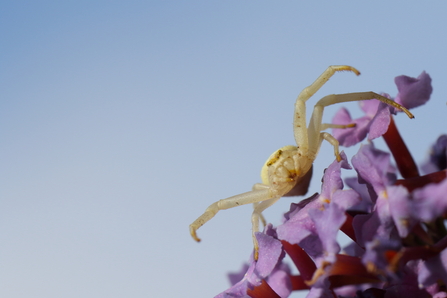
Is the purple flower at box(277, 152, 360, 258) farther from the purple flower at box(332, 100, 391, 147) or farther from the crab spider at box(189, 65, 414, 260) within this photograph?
the crab spider at box(189, 65, 414, 260)

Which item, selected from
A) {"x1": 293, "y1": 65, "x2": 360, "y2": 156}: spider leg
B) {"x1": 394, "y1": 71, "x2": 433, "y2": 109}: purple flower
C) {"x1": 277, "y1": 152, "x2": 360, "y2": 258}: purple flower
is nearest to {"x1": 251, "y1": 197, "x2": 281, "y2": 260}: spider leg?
{"x1": 293, "y1": 65, "x2": 360, "y2": 156}: spider leg

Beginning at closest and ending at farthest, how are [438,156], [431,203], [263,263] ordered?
[431,203] → [263,263] → [438,156]

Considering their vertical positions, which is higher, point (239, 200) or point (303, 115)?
point (303, 115)

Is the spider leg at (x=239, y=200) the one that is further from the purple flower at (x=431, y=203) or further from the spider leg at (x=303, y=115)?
the purple flower at (x=431, y=203)

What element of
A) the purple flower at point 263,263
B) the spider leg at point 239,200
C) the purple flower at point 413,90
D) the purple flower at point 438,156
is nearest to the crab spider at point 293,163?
the spider leg at point 239,200

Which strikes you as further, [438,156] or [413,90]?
[413,90]

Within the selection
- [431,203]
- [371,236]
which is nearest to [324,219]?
[371,236]

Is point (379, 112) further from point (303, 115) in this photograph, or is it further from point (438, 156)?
point (303, 115)

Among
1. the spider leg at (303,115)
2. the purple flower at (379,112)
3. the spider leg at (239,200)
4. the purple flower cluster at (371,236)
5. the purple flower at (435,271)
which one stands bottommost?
the purple flower at (435,271)

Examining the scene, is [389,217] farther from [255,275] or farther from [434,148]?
[434,148]
